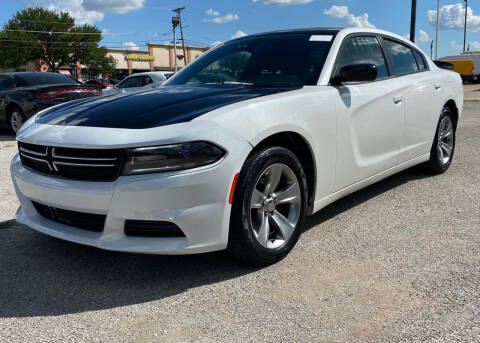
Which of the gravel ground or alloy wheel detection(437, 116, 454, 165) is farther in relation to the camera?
alloy wheel detection(437, 116, 454, 165)

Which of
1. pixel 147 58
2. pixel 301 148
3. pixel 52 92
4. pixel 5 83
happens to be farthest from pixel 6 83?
pixel 147 58

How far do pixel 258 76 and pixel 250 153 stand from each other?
1.15m

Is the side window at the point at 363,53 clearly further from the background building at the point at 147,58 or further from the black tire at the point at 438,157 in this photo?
the background building at the point at 147,58

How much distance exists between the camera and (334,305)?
255 centimetres

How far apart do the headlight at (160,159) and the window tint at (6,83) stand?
8.61 m

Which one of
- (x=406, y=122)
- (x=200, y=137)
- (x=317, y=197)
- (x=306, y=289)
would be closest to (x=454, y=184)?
(x=406, y=122)

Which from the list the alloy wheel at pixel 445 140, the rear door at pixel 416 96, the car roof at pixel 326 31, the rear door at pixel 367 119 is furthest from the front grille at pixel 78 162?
the alloy wheel at pixel 445 140

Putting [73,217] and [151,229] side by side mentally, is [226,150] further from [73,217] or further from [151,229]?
[73,217]

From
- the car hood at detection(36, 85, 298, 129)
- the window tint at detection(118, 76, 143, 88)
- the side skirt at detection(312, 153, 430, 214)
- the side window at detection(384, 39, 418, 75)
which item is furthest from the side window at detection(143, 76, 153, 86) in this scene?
the car hood at detection(36, 85, 298, 129)

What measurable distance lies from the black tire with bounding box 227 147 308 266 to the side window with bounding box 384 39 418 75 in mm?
1972

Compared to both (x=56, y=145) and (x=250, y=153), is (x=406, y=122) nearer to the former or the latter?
(x=250, y=153)

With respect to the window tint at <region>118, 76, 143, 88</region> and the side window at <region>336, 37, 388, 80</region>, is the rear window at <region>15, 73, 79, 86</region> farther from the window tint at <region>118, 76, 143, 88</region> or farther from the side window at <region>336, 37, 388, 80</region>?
the side window at <region>336, 37, 388, 80</region>

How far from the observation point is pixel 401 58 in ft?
15.1

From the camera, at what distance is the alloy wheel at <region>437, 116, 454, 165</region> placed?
518cm
